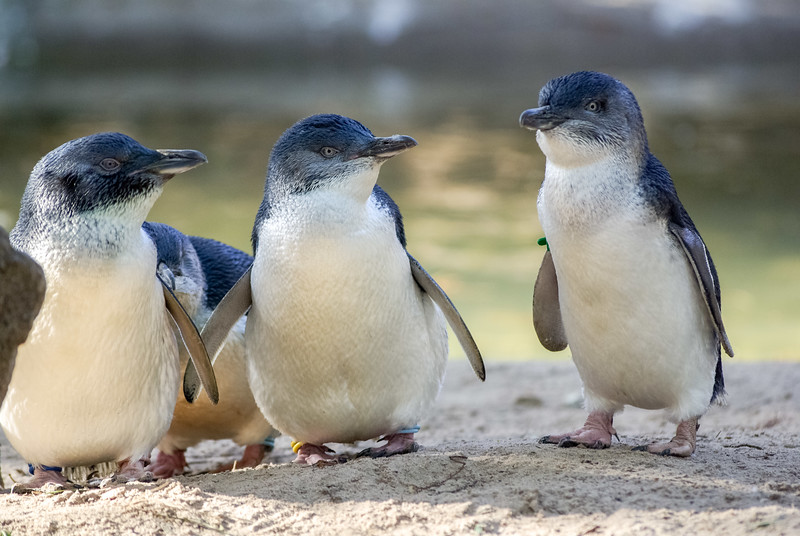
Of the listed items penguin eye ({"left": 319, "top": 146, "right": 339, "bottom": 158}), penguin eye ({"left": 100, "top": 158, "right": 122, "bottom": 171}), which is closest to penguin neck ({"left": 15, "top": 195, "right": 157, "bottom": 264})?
penguin eye ({"left": 100, "top": 158, "right": 122, "bottom": 171})

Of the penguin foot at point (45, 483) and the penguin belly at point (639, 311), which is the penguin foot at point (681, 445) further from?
the penguin foot at point (45, 483)

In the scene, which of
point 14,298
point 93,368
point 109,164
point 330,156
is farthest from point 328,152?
point 14,298

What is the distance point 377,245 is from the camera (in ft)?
10.6

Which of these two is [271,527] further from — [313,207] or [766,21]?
[766,21]

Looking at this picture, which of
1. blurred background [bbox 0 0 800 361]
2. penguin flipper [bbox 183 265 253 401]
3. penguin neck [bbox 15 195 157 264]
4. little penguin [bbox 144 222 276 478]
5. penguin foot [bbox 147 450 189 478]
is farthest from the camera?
blurred background [bbox 0 0 800 361]

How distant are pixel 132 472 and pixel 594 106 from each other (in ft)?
6.24

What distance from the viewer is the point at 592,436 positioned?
3336 mm

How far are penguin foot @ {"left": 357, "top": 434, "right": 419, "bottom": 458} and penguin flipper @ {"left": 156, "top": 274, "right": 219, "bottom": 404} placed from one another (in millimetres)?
561

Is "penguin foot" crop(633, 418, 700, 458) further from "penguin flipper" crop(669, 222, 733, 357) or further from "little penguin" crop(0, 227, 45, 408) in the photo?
"little penguin" crop(0, 227, 45, 408)

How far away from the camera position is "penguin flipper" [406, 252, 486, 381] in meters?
3.47

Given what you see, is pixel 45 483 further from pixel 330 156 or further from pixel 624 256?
pixel 624 256

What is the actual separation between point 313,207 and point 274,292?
31cm

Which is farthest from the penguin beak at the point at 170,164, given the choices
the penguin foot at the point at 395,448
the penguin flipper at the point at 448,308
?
the penguin foot at the point at 395,448

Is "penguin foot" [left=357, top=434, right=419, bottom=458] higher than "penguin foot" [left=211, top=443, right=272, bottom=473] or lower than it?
higher
